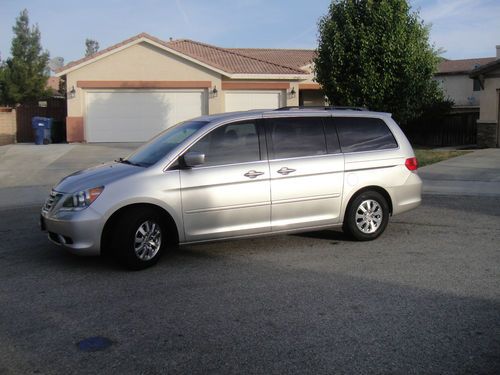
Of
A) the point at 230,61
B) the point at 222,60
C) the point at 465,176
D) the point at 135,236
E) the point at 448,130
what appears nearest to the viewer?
the point at 135,236

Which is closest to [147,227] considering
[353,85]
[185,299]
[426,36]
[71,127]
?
[185,299]

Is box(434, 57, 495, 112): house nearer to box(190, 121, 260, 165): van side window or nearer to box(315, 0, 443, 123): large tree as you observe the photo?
box(315, 0, 443, 123): large tree

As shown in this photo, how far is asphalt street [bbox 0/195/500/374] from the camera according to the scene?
3900 mm

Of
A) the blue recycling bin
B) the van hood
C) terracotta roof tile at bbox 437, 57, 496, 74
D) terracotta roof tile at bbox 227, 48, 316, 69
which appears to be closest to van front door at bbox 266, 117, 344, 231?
the van hood

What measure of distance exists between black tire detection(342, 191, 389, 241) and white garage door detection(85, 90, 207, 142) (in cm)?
1794

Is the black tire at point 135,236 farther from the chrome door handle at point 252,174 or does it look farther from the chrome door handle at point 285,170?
the chrome door handle at point 285,170

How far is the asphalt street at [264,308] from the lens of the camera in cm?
390

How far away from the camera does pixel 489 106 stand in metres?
22.3

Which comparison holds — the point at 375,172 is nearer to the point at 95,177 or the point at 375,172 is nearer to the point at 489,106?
the point at 95,177

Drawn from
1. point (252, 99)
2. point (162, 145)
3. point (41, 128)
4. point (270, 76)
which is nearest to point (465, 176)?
point (162, 145)

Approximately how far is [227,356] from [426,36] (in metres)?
15.6

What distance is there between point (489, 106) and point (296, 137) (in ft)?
59.2

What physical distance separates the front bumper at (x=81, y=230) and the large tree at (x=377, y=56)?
39.5 feet

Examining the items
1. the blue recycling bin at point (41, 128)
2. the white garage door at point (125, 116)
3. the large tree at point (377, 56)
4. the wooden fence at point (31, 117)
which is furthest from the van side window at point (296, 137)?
the wooden fence at point (31, 117)
